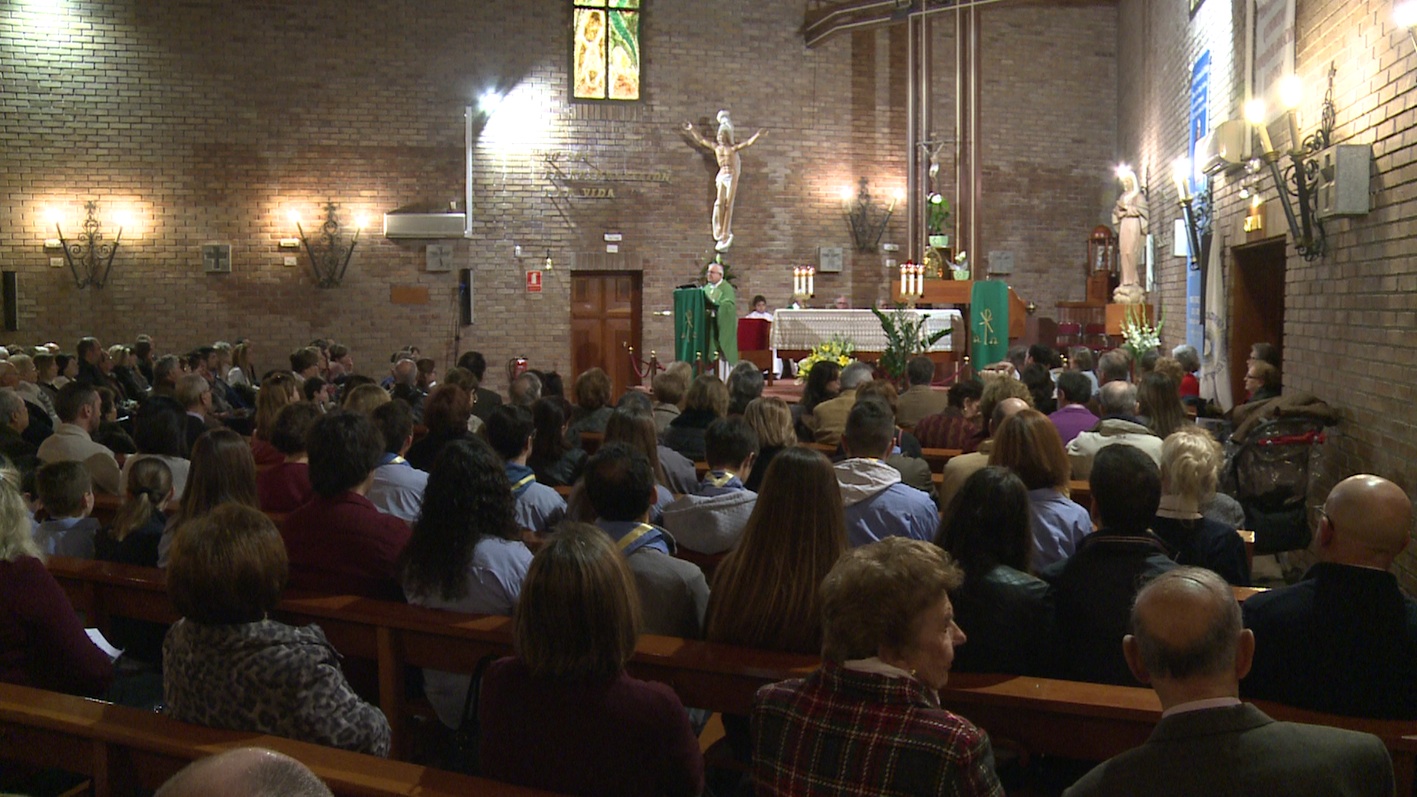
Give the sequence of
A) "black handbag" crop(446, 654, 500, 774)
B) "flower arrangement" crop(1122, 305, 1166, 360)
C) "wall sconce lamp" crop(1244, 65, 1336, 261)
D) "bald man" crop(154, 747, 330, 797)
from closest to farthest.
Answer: "bald man" crop(154, 747, 330, 797) → "black handbag" crop(446, 654, 500, 774) → "wall sconce lamp" crop(1244, 65, 1336, 261) → "flower arrangement" crop(1122, 305, 1166, 360)

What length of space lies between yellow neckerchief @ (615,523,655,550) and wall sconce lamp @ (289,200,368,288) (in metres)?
12.6

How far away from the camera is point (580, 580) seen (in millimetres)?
2398

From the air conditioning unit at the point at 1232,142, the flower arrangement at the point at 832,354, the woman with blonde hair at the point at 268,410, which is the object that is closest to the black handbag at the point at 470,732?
the woman with blonde hair at the point at 268,410

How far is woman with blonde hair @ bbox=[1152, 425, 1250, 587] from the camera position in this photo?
371 centimetres

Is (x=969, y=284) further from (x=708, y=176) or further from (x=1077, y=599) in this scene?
(x=1077, y=599)

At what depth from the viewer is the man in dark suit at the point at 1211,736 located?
1.83 m

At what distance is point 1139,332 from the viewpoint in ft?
39.4

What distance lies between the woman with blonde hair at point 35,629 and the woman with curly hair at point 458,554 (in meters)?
0.85

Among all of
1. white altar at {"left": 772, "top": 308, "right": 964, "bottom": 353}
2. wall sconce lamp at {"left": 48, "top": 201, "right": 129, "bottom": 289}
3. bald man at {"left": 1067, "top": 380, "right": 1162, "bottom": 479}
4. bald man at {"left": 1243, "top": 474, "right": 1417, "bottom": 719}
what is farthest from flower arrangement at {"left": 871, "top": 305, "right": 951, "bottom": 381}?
wall sconce lamp at {"left": 48, "top": 201, "right": 129, "bottom": 289}

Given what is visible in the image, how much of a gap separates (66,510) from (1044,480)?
135 inches

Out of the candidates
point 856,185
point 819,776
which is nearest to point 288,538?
point 819,776

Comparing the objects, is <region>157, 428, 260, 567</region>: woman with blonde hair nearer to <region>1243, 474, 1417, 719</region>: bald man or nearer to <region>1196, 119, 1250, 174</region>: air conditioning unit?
<region>1243, 474, 1417, 719</region>: bald man

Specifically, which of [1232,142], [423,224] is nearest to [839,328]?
[1232,142]

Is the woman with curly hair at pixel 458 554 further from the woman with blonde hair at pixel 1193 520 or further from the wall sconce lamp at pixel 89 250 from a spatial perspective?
the wall sconce lamp at pixel 89 250
